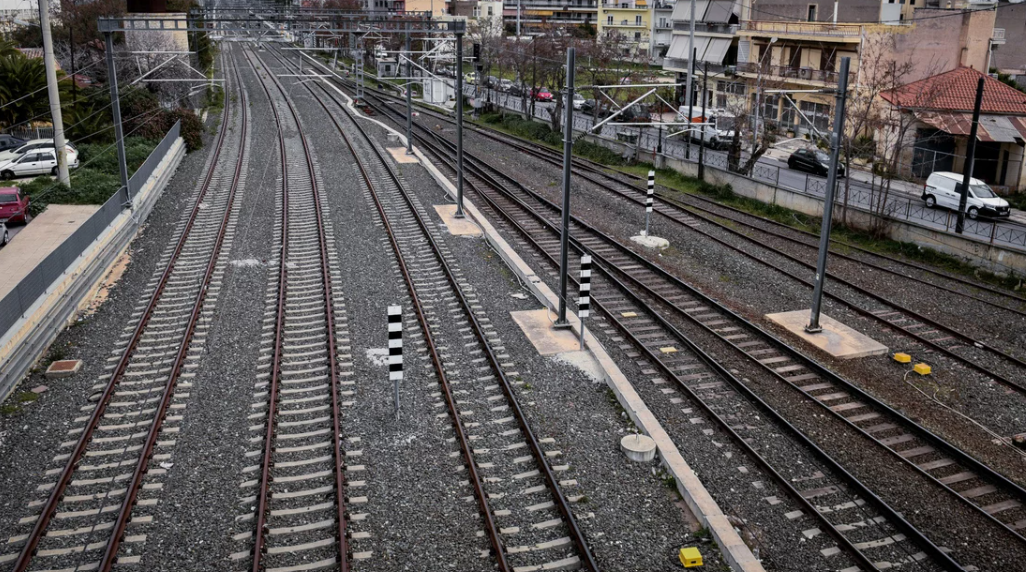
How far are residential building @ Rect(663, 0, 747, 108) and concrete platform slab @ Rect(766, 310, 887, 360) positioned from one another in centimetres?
3937

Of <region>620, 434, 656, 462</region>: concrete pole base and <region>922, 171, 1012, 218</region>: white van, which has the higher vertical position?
<region>922, 171, 1012, 218</region>: white van

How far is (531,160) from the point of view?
1334 inches

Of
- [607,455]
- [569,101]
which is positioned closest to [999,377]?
[607,455]

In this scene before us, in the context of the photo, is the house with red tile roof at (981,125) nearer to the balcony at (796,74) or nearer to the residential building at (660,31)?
the balcony at (796,74)

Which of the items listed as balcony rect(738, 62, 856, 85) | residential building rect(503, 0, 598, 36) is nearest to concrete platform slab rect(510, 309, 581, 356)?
balcony rect(738, 62, 856, 85)

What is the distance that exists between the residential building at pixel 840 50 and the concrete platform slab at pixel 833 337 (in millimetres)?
20135

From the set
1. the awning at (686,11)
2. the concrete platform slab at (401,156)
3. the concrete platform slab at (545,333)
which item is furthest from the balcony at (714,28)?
the concrete platform slab at (545,333)

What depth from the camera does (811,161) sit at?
113 ft

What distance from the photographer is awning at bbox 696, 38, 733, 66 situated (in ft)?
181

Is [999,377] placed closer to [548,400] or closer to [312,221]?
[548,400]

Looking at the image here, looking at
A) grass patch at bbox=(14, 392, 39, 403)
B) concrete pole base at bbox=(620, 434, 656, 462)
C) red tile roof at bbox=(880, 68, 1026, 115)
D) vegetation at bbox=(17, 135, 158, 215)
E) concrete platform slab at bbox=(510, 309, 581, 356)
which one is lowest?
grass patch at bbox=(14, 392, 39, 403)

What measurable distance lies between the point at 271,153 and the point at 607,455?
991 inches

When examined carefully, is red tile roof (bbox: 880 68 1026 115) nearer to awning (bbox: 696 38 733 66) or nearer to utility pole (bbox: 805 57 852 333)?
utility pole (bbox: 805 57 852 333)

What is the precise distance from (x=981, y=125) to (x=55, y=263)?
105ft
